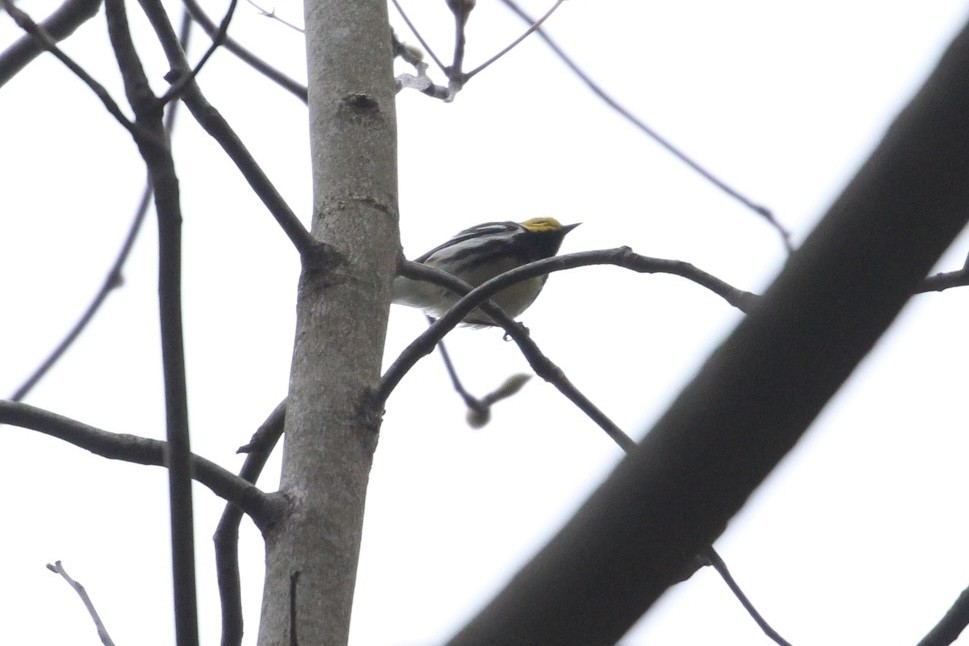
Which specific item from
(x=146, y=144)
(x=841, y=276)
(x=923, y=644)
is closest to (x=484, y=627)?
(x=841, y=276)

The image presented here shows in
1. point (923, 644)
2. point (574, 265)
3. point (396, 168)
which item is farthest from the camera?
point (396, 168)

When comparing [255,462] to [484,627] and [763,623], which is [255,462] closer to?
[763,623]

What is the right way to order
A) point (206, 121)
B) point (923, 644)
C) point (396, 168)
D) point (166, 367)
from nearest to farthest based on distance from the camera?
point (166, 367), point (923, 644), point (206, 121), point (396, 168)

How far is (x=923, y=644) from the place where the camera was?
1.47 meters

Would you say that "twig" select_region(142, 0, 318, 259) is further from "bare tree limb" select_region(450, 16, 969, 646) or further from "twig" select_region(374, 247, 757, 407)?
"bare tree limb" select_region(450, 16, 969, 646)

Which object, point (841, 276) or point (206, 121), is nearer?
point (841, 276)

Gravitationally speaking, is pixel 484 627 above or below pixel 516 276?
below

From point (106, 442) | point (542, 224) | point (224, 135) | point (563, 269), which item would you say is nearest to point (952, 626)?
point (563, 269)

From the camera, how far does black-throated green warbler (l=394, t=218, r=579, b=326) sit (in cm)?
513

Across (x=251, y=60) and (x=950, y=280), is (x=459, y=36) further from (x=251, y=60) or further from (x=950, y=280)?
(x=950, y=280)

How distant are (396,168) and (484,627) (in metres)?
1.91

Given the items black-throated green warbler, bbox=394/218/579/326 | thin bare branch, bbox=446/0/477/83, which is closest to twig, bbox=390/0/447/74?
thin bare branch, bbox=446/0/477/83

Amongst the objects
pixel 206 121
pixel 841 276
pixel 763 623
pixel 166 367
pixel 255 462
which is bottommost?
pixel 841 276

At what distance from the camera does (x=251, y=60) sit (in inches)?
121
